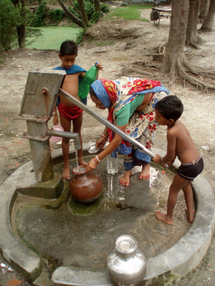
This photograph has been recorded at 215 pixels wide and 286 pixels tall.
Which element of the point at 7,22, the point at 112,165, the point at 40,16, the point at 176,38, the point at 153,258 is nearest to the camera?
the point at 153,258

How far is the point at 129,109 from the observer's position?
2.38 metres

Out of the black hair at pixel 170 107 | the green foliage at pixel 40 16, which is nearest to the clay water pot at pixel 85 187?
the black hair at pixel 170 107

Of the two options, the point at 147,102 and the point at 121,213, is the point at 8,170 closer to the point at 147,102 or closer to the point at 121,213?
the point at 121,213

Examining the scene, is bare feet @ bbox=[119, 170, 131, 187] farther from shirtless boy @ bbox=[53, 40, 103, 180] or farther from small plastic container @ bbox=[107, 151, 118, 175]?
shirtless boy @ bbox=[53, 40, 103, 180]

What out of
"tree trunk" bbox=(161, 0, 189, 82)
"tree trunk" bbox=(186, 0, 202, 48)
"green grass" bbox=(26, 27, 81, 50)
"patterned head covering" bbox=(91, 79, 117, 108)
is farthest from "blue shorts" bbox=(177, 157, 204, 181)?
"green grass" bbox=(26, 27, 81, 50)

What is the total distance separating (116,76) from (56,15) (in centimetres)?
1807

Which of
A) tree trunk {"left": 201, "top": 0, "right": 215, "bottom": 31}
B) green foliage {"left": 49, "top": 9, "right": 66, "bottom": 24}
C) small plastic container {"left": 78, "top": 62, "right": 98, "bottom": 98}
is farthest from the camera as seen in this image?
green foliage {"left": 49, "top": 9, "right": 66, "bottom": 24}

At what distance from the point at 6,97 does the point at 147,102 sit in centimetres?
418

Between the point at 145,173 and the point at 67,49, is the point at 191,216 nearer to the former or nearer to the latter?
the point at 145,173

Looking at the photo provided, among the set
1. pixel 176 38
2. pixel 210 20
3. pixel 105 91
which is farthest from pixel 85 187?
pixel 210 20

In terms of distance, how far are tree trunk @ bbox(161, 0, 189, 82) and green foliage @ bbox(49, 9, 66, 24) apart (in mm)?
17773

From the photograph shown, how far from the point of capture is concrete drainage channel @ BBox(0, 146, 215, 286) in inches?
71.3

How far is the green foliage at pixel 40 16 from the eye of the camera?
2256cm

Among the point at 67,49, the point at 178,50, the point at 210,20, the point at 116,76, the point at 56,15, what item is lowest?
the point at 116,76
